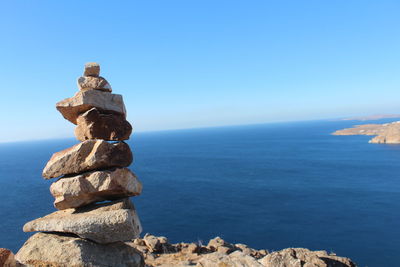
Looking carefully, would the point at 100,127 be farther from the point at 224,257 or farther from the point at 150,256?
A: the point at 150,256

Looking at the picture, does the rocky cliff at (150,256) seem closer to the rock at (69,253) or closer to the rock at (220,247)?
the rock at (69,253)

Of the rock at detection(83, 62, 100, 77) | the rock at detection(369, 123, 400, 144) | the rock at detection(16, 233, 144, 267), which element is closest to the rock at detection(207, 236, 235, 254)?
the rock at detection(16, 233, 144, 267)

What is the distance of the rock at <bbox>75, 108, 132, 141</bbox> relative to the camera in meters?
13.1

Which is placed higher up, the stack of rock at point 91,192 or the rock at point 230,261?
the stack of rock at point 91,192

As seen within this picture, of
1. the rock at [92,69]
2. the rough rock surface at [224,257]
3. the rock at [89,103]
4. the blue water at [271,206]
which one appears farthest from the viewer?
the blue water at [271,206]

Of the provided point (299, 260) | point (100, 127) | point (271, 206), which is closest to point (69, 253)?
point (100, 127)

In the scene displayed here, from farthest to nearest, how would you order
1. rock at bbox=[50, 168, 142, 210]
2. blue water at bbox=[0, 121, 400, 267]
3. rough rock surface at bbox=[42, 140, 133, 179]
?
blue water at bbox=[0, 121, 400, 267], rough rock surface at bbox=[42, 140, 133, 179], rock at bbox=[50, 168, 142, 210]

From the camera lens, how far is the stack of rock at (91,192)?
11.5 m

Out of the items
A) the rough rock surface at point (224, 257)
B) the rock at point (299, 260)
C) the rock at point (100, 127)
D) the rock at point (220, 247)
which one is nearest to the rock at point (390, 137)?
Answer: the rough rock surface at point (224, 257)

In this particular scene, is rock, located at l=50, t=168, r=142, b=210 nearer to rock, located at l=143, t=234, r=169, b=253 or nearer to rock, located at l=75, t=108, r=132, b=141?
rock, located at l=75, t=108, r=132, b=141

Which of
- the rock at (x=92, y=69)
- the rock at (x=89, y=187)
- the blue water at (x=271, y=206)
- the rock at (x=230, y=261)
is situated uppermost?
the rock at (x=92, y=69)

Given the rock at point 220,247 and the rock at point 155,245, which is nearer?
the rock at point 155,245

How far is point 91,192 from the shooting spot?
12.1m

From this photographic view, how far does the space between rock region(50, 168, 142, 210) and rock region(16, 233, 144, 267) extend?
1615 mm
